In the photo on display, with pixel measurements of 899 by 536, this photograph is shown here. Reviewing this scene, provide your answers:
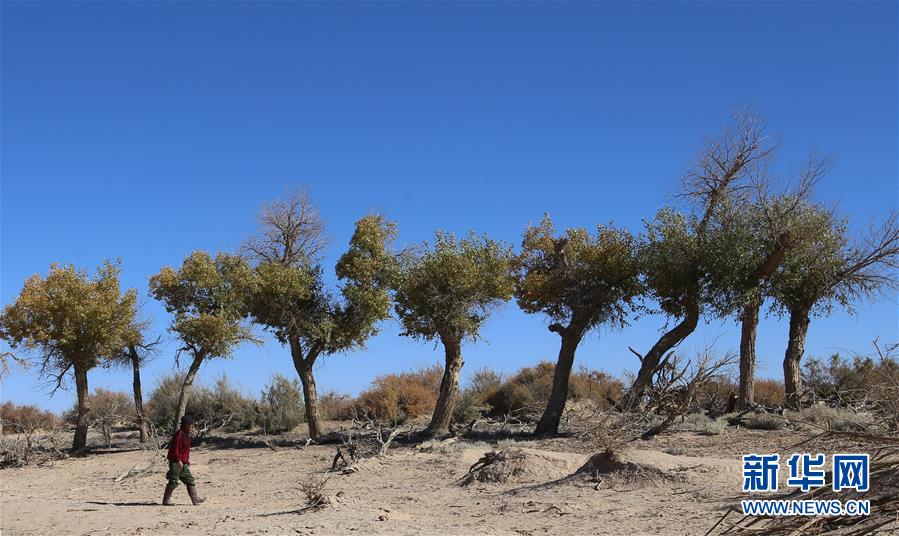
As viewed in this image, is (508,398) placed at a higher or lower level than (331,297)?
lower

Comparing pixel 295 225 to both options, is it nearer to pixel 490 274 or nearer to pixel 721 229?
pixel 490 274

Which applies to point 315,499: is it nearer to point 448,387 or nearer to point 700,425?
point 700,425

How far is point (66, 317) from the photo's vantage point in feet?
86.2

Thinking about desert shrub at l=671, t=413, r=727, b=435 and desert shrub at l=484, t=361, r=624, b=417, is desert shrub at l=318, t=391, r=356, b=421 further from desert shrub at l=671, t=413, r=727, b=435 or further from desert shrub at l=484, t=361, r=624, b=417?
desert shrub at l=671, t=413, r=727, b=435

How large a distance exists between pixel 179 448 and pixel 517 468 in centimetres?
584

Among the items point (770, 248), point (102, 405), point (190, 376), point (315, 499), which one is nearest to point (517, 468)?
point (315, 499)

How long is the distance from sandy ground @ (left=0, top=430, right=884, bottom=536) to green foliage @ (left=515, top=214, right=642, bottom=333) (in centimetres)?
461

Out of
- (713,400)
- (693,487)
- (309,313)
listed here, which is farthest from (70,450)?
(693,487)

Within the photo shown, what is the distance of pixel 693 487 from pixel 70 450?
22.4 metres

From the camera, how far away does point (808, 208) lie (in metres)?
21.3

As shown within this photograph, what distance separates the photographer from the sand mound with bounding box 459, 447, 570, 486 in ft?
47.2

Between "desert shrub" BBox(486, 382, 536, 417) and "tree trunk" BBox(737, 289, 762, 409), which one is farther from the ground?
"tree trunk" BBox(737, 289, 762, 409)

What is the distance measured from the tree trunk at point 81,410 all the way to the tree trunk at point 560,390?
48.3 feet

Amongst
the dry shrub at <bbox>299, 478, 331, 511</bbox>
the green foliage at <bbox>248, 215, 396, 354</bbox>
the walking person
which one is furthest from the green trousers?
the green foliage at <bbox>248, 215, 396, 354</bbox>
